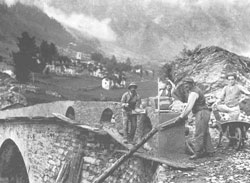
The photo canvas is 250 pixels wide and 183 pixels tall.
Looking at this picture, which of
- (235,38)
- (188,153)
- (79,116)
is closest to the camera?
(188,153)

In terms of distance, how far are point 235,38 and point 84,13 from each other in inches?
408

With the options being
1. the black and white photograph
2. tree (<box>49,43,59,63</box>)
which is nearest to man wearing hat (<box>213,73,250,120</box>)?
the black and white photograph

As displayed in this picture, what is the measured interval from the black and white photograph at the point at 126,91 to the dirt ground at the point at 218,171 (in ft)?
0.06

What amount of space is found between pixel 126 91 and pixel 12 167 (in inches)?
269

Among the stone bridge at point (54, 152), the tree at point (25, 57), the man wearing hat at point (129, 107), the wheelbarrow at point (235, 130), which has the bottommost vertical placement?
the stone bridge at point (54, 152)

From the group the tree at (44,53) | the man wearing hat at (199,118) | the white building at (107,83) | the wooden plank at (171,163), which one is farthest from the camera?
the tree at (44,53)

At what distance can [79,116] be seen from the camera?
2353 centimetres

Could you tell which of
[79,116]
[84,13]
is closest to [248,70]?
[84,13]

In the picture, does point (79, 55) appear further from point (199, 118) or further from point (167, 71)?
point (199, 118)

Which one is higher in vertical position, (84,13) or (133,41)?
(84,13)

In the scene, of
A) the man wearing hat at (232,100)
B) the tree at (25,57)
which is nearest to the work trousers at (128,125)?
the man wearing hat at (232,100)

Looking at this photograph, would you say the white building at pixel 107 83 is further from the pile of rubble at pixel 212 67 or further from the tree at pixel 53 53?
the pile of rubble at pixel 212 67

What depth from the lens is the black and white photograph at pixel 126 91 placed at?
6.02 metres

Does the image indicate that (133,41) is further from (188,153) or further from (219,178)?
(219,178)
